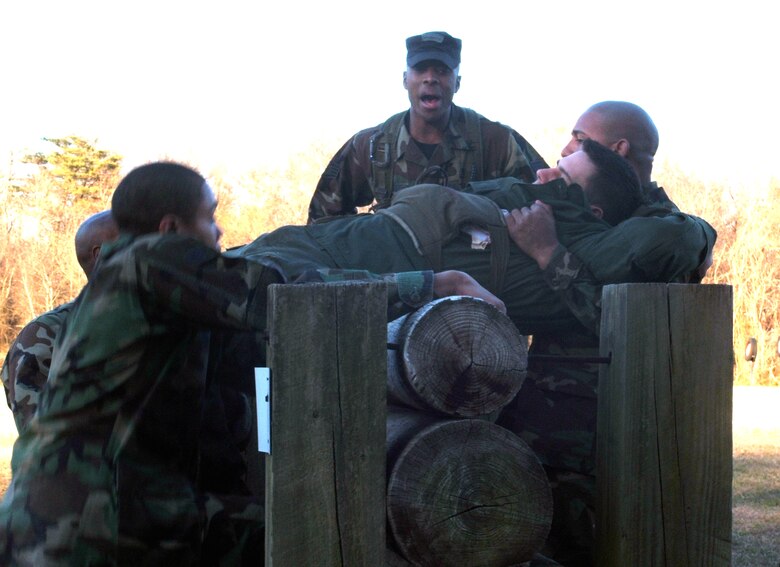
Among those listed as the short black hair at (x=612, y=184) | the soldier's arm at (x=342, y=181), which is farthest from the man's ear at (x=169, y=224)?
the soldier's arm at (x=342, y=181)

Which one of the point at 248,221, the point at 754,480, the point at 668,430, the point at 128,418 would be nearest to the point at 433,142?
the point at 668,430

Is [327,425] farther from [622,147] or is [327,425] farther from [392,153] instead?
[392,153]

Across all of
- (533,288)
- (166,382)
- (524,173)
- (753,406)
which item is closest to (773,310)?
(753,406)

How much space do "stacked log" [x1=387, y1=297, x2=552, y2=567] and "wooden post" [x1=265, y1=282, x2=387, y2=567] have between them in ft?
0.78

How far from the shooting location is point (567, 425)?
3.65 meters

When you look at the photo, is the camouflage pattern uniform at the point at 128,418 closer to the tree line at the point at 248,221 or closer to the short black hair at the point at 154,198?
the short black hair at the point at 154,198

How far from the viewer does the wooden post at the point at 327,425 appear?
2.14 meters

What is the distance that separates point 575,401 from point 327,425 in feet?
5.71

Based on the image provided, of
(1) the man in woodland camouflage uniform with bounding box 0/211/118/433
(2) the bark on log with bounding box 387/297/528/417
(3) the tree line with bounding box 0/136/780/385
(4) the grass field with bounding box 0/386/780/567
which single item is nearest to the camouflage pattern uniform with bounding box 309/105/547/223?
(1) the man in woodland camouflage uniform with bounding box 0/211/118/433

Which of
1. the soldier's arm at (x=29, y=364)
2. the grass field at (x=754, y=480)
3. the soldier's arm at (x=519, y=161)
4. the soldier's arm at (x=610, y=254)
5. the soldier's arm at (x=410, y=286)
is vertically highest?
the soldier's arm at (x=519, y=161)

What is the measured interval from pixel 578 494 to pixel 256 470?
108cm

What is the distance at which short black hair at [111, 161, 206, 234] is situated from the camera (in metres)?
2.57

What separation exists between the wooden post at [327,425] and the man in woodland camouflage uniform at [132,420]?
0.20m

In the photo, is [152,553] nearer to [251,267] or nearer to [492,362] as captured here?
[251,267]
